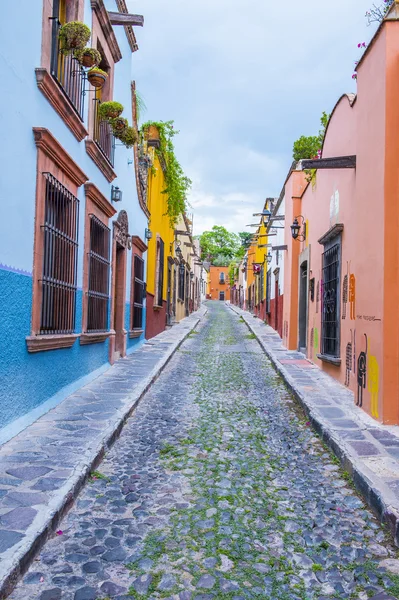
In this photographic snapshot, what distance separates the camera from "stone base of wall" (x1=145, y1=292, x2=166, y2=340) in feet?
45.6

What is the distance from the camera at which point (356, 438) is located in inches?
186

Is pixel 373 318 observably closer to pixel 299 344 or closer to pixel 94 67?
pixel 94 67

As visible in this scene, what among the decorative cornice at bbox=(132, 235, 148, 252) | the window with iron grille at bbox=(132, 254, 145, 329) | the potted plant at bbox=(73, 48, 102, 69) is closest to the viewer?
the potted plant at bbox=(73, 48, 102, 69)

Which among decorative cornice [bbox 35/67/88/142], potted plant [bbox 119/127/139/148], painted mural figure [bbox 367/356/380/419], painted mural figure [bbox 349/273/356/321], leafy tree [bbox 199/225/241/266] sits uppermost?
leafy tree [bbox 199/225/241/266]

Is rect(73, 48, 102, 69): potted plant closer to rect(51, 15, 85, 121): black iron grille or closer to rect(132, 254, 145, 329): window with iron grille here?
rect(51, 15, 85, 121): black iron grille

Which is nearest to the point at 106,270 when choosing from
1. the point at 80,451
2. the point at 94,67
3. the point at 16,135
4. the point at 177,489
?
the point at 94,67

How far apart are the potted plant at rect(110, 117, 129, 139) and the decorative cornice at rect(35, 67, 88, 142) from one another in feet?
3.85

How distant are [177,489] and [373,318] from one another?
3.06 meters

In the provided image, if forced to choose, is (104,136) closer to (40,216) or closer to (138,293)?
(40,216)

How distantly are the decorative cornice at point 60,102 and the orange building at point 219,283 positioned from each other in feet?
220

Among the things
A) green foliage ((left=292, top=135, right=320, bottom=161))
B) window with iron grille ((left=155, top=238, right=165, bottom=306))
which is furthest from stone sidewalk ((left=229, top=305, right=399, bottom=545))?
green foliage ((left=292, top=135, right=320, bottom=161))

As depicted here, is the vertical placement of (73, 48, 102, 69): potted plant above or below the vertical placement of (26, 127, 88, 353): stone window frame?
above

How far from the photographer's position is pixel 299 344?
12.6 meters

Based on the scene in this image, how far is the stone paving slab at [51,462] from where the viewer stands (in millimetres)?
2680
